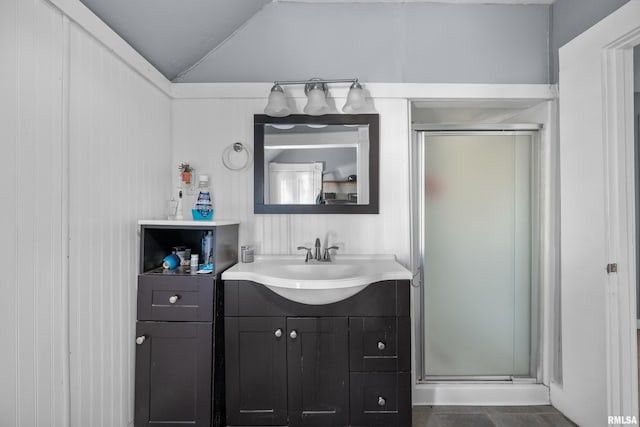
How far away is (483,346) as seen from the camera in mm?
1968

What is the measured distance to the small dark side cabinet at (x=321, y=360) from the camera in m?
1.47

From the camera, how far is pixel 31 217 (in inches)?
38.8

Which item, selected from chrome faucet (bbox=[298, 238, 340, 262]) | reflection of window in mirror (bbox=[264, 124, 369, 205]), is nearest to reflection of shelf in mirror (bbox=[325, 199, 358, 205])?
reflection of window in mirror (bbox=[264, 124, 369, 205])

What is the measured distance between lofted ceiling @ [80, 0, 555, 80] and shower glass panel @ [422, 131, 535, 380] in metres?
1.07

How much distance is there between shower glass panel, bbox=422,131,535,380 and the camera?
1.96 meters

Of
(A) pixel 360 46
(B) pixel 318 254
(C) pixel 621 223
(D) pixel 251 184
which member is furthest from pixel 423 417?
(A) pixel 360 46

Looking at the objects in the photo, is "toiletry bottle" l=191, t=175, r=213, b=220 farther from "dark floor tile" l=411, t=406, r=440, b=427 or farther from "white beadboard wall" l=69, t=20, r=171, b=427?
"dark floor tile" l=411, t=406, r=440, b=427

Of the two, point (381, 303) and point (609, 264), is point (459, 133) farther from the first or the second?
point (381, 303)

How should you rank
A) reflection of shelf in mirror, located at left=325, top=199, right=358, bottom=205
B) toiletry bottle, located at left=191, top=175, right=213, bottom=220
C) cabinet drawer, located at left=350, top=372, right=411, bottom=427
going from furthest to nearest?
reflection of shelf in mirror, located at left=325, top=199, right=358, bottom=205
toiletry bottle, located at left=191, top=175, right=213, bottom=220
cabinet drawer, located at left=350, top=372, right=411, bottom=427

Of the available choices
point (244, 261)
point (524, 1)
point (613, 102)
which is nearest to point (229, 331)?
point (244, 261)

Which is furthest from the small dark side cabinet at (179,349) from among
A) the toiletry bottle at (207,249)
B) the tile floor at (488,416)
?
the tile floor at (488,416)

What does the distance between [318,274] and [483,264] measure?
1.05 m

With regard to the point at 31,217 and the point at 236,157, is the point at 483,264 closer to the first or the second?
the point at 236,157

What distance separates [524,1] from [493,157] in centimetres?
95
